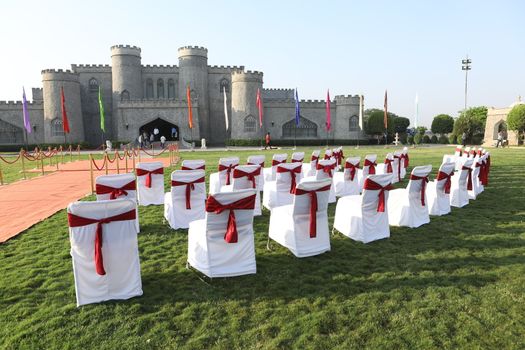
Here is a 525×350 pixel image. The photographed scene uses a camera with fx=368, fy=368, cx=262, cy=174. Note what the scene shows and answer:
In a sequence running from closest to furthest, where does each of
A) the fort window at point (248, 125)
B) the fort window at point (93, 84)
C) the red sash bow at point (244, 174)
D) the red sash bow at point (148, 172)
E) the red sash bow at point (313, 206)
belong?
the red sash bow at point (313, 206), the red sash bow at point (244, 174), the red sash bow at point (148, 172), the fort window at point (248, 125), the fort window at point (93, 84)

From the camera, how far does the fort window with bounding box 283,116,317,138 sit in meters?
44.0

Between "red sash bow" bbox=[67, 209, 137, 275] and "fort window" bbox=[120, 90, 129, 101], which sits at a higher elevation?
"fort window" bbox=[120, 90, 129, 101]

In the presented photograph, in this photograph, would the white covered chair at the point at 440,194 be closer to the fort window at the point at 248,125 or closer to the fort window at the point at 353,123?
the fort window at the point at 248,125

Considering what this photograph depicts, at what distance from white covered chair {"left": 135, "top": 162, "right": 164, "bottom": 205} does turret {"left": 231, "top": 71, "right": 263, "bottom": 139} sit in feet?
108

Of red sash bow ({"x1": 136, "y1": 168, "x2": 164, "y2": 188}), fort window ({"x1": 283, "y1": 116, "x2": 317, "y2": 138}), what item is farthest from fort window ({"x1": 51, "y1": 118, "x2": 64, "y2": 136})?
red sash bow ({"x1": 136, "y1": 168, "x2": 164, "y2": 188})

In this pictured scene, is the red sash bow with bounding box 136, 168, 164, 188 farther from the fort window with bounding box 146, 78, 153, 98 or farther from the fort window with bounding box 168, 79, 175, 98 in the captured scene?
the fort window with bounding box 146, 78, 153, 98

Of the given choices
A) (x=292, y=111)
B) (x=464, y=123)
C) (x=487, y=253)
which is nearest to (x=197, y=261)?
(x=487, y=253)

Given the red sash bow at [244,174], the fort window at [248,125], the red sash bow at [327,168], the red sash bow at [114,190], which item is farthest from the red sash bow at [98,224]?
the fort window at [248,125]

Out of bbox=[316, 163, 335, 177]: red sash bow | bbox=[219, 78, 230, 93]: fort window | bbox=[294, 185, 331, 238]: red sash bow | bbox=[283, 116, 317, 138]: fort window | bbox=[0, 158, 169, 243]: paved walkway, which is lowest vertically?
bbox=[0, 158, 169, 243]: paved walkway

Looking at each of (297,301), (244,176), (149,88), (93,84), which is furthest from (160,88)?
(297,301)

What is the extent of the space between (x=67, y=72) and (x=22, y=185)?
3308cm

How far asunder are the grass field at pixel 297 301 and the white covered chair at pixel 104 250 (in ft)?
0.54

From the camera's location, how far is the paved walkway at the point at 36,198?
24.9 feet

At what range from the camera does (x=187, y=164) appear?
8461 millimetres
